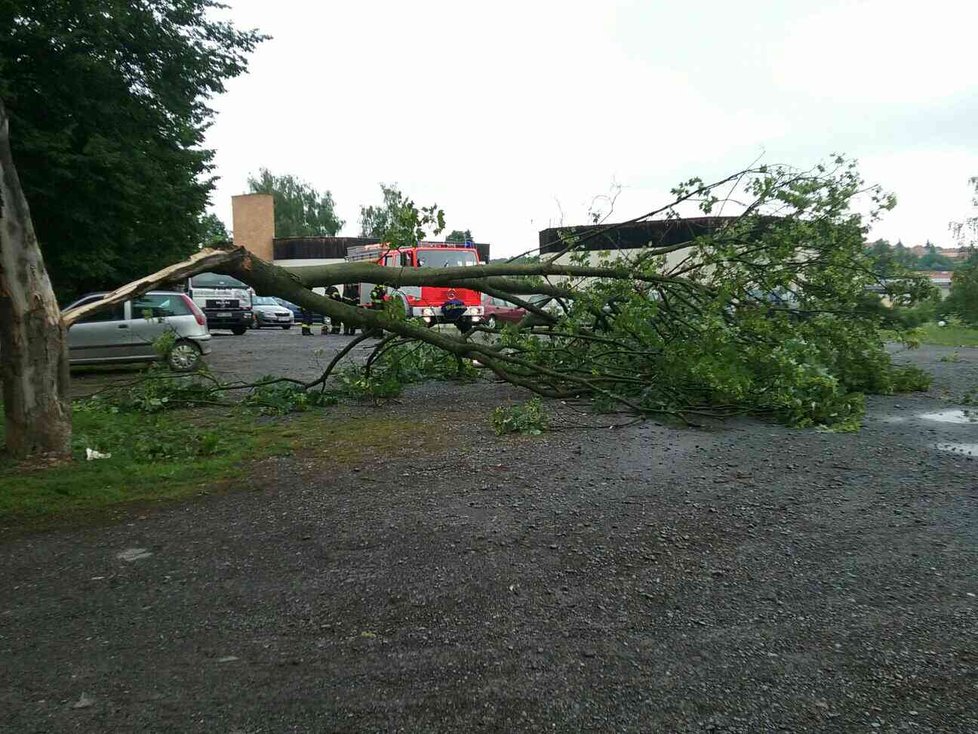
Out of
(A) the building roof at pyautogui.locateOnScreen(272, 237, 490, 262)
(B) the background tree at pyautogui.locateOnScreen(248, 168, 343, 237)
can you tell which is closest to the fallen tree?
(A) the building roof at pyautogui.locateOnScreen(272, 237, 490, 262)

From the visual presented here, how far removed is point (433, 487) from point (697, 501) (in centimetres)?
187

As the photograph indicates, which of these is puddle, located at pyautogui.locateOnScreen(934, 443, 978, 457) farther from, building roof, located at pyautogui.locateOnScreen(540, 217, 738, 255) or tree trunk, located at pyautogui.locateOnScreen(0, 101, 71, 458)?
tree trunk, located at pyautogui.locateOnScreen(0, 101, 71, 458)

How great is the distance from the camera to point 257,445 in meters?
7.25

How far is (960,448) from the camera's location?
6824 mm

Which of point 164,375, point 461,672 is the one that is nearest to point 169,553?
point 461,672

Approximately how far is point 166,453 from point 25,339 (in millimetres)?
1429

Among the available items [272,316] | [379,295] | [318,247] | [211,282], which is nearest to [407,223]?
[379,295]

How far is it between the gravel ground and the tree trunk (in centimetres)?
185

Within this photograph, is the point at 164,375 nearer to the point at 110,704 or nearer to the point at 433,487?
the point at 433,487

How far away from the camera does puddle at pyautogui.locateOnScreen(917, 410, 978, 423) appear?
8.24 meters

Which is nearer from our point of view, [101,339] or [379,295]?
[379,295]

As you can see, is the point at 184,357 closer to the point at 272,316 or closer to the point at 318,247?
the point at 272,316

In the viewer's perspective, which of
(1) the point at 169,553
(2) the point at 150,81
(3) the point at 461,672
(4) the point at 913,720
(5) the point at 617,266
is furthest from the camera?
(2) the point at 150,81

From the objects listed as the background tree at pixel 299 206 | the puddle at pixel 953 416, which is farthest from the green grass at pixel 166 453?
the background tree at pixel 299 206
